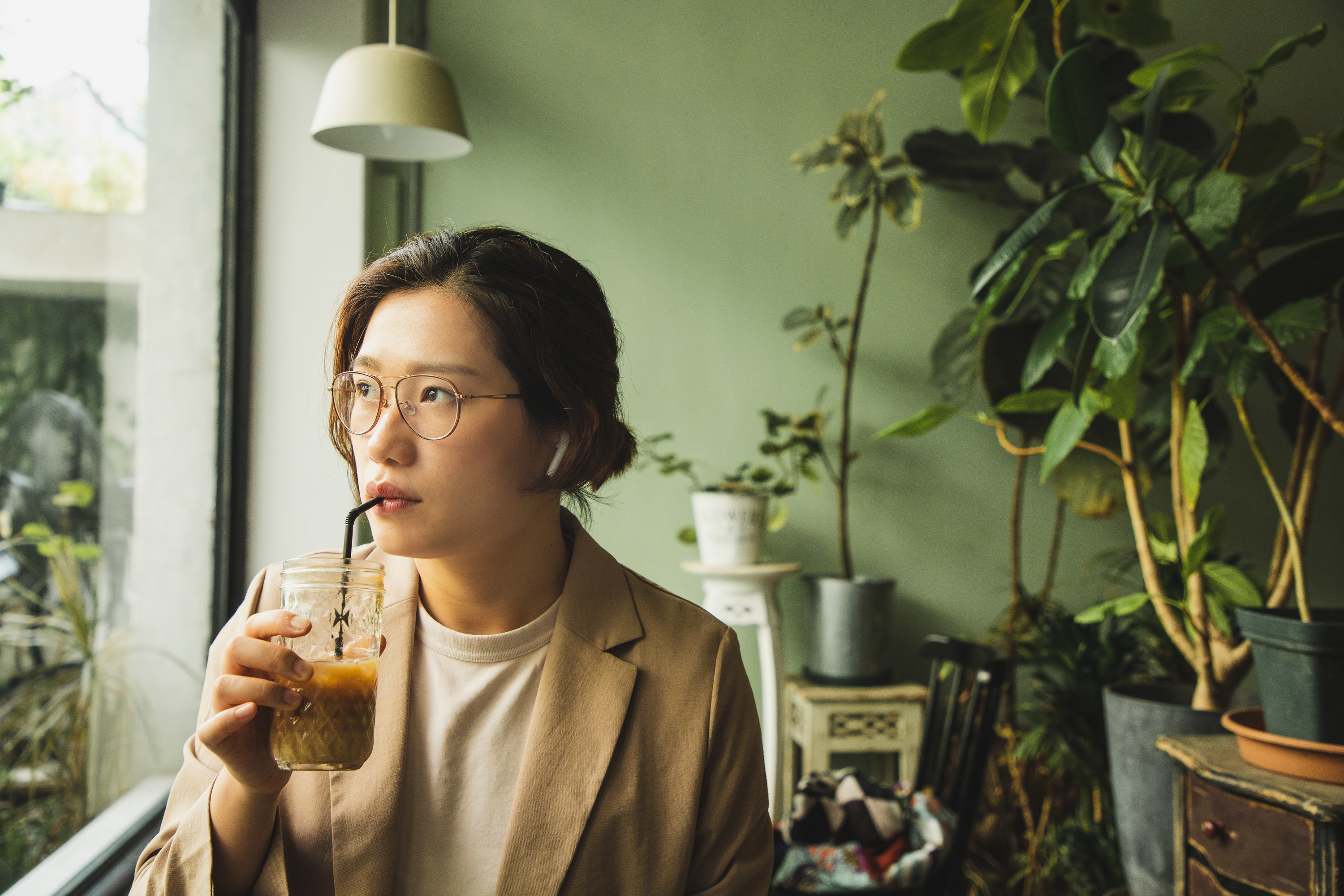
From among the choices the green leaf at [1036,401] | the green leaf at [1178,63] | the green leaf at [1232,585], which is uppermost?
the green leaf at [1178,63]

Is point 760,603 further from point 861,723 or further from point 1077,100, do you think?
point 1077,100

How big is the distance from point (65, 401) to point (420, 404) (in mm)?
1065

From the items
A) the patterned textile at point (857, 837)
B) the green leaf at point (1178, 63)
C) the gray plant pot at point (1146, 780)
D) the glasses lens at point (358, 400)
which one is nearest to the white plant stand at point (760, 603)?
the patterned textile at point (857, 837)

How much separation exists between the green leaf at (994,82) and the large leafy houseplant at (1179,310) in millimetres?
13

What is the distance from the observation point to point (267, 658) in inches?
28.7

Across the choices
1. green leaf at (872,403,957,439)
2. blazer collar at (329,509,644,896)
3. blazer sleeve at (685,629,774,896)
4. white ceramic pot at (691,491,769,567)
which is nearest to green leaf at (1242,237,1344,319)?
green leaf at (872,403,957,439)

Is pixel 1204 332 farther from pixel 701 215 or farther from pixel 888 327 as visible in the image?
pixel 701 215

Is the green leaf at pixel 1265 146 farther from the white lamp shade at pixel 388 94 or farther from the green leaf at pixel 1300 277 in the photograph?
the white lamp shade at pixel 388 94

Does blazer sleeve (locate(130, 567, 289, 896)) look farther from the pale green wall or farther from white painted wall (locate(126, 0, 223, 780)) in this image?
the pale green wall

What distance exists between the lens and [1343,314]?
2.08 meters

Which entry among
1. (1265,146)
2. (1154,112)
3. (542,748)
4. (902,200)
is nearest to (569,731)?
(542,748)

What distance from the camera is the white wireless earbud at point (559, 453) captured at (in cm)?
101

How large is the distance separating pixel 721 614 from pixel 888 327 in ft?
3.68

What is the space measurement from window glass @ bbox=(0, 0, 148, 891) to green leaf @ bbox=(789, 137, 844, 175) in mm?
1637
